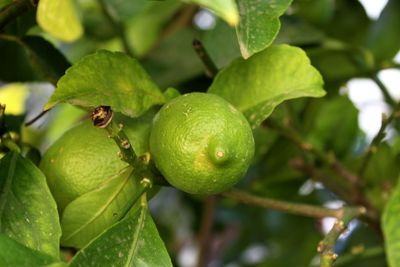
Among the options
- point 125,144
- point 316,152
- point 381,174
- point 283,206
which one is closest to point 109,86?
point 125,144

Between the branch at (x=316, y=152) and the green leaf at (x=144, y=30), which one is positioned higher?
the green leaf at (x=144, y=30)

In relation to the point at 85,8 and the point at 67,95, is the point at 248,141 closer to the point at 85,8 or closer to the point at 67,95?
the point at 67,95

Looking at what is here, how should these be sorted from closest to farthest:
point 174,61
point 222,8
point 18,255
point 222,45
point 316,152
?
1. point 222,8
2. point 18,255
3. point 222,45
4. point 316,152
5. point 174,61

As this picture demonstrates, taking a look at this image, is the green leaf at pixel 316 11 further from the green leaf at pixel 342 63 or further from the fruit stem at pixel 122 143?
the fruit stem at pixel 122 143

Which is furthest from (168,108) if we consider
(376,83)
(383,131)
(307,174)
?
(376,83)

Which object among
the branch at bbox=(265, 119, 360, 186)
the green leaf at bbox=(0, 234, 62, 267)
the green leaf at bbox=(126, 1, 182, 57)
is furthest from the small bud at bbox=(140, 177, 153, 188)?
the green leaf at bbox=(126, 1, 182, 57)

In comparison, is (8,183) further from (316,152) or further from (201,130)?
(316,152)

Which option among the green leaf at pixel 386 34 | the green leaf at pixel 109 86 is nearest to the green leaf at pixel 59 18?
the green leaf at pixel 109 86
